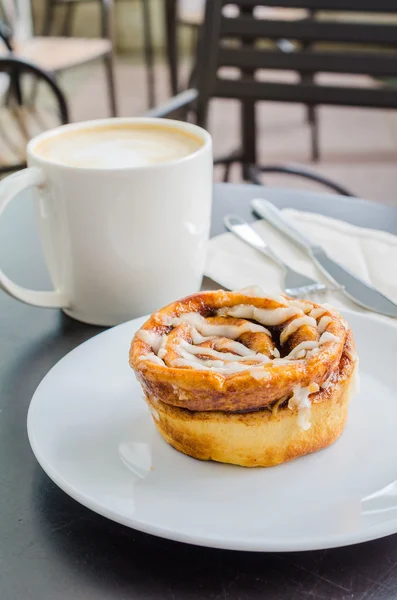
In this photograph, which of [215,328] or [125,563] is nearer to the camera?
[125,563]

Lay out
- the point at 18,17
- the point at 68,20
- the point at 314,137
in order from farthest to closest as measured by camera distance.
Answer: the point at 68,20 → the point at 18,17 → the point at 314,137

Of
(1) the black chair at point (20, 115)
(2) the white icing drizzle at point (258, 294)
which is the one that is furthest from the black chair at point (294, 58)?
(2) the white icing drizzle at point (258, 294)

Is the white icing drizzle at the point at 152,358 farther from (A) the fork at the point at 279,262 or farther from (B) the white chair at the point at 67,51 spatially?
(B) the white chair at the point at 67,51

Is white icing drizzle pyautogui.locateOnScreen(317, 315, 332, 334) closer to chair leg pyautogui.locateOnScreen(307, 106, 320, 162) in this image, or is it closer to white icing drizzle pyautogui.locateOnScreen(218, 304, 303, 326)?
white icing drizzle pyautogui.locateOnScreen(218, 304, 303, 326)

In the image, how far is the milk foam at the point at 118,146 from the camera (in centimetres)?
67

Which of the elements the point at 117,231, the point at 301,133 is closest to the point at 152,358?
the point at 117,231

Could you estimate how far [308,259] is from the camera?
2.51 feet

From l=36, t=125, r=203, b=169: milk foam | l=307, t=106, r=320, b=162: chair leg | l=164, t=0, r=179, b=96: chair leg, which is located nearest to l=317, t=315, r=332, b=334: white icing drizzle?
l=36, t=125, r=203, b=169: milk foam

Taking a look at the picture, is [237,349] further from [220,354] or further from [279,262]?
[279,262]

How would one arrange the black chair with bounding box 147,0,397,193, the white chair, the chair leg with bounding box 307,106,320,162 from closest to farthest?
1. the black chair with bounding box 147,0,397,193
2. the white chair
3. the chair leg with bounding box 307,106,320,162

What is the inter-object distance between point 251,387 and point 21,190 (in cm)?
32

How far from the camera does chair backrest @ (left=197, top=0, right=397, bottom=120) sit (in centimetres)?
144

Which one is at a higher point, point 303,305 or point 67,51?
point 303,305

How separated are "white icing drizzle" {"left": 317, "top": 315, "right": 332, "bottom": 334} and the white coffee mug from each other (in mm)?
196
